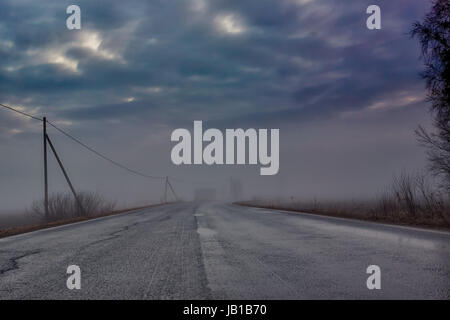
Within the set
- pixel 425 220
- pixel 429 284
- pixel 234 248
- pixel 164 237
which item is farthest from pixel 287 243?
pixel 425 220

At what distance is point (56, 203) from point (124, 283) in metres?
23.3

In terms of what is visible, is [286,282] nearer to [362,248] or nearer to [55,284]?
[55,284]

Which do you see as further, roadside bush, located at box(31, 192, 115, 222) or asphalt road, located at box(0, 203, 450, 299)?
roadside bush, located at box(31, 192, 115, 222)

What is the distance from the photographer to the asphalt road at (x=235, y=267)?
4406 millimetres

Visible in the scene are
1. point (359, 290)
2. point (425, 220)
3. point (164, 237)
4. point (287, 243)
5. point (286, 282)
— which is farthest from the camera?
point (425, 220)

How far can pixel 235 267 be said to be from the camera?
236 inches

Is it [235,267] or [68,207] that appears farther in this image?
[68,207]

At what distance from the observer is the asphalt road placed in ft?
14.5

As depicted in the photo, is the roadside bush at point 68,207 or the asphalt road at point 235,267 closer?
the asphalt road at point 235,267

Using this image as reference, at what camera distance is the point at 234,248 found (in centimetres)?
823
